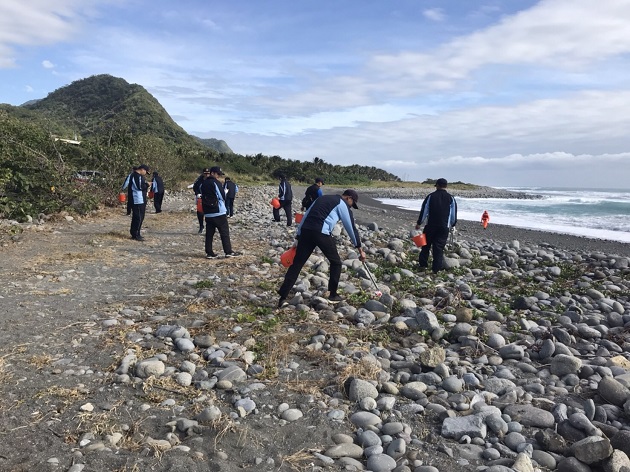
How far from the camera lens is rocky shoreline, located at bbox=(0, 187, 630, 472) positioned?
3.41 meters

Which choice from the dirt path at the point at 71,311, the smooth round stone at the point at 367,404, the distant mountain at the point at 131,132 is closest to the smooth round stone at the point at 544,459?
the smooth round stone at the point at 367,404

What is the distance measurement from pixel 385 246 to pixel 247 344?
789cm

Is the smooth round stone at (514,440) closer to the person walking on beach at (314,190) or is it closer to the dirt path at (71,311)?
the dirt path at (71,311)

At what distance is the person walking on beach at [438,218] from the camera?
9.84 metres

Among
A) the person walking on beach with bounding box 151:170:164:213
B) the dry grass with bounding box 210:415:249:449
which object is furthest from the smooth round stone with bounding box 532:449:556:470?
the person walking on beach with bounding box 151:170:164:213

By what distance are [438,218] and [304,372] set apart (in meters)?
6.04

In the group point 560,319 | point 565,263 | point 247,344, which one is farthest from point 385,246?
point 247,344

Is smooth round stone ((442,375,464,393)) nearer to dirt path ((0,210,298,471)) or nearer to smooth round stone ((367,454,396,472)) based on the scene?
smooth round stone ((367,454,396,472))

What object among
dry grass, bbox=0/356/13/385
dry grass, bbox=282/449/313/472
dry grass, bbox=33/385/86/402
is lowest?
dry grass, bbox=282/449/313/472

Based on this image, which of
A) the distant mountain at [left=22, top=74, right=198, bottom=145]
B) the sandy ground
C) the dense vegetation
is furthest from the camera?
the distant mountain at [left=22, top=74, right=198, bottom=145]

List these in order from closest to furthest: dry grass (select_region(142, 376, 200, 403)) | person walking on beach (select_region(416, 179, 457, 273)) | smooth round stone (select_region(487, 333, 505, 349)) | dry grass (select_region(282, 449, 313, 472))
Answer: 1. dry grass (select_region(282, 449, 313, 472))
2. dry grass (select_region(142, 376, 200, 403))
3. smooth round stone (select_region(487, 333, 505, 349))
4. person walking on beach (select_region(416, 179, 457, 273))

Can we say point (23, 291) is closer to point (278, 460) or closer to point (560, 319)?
point (278, 460)

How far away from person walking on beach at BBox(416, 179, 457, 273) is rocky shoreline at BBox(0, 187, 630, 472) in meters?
1.16

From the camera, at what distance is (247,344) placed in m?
5.28
